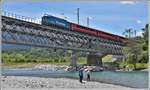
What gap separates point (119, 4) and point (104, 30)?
691 millimetres

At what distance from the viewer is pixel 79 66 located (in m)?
7.21

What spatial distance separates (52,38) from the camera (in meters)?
6.60

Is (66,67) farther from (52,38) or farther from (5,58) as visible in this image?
(5,58)

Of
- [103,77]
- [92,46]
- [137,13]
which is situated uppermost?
[137,13]

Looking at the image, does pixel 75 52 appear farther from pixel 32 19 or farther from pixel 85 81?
pixel 32 19

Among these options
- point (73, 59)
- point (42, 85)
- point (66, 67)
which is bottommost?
point (42, 85)

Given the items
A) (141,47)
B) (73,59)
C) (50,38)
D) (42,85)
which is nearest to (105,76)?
(141,47)

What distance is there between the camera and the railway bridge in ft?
19.2

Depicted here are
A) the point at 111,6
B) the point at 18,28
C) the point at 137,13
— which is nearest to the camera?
the point at 111,6

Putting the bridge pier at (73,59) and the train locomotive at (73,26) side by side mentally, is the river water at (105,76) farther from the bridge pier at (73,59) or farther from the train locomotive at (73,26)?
the train locomotive at (73,26)

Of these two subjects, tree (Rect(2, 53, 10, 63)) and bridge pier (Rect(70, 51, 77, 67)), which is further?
bridge pier (Rect(70, 51, 77, 67))

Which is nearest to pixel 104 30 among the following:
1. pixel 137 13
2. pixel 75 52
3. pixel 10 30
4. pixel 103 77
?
pixel 137 13

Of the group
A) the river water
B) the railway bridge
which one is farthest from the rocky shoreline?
the railway bridge

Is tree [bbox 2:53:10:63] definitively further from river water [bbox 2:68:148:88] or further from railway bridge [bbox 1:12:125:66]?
river water [bbox 2:68:148:88]
